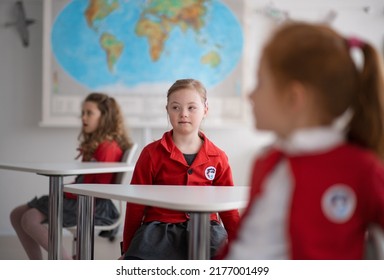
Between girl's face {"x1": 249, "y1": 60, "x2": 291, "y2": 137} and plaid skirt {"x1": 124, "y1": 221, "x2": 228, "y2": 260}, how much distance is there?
20.5 inches

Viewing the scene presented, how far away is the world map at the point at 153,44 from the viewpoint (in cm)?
292

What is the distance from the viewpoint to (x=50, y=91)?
2.87m

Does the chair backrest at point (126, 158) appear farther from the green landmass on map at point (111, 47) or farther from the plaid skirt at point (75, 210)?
the green landmass on map at point (111, 47)

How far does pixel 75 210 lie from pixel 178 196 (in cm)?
101

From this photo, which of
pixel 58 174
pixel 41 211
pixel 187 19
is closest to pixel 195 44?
pixel 187 19

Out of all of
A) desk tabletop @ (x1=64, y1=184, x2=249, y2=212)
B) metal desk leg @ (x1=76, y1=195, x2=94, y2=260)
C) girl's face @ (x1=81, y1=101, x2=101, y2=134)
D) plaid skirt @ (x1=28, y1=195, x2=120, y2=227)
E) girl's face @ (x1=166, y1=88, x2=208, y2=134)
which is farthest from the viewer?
girl's face @ (x1=81, y1=101, x2=101, y2=134)

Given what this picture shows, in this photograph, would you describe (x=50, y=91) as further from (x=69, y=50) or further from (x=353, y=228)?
(x=353, y=228)

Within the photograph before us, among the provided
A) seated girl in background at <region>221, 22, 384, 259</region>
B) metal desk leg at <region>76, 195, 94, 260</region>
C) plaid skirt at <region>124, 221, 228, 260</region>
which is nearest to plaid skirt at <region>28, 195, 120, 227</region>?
metal desk leg at <region>76, 195, 94, 260</region>

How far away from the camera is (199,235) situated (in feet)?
3.49

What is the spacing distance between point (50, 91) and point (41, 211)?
968 mm

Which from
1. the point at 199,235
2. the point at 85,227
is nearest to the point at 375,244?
the point at 199,235

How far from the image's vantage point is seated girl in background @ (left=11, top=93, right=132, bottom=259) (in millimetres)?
2049

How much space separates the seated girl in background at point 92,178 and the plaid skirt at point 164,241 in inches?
25.4

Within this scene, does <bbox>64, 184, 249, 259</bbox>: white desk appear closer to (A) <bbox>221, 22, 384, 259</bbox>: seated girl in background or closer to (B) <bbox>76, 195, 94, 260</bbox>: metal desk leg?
(B) <bbox>76, 195, 94, 260</bbox>: metal desk leg
